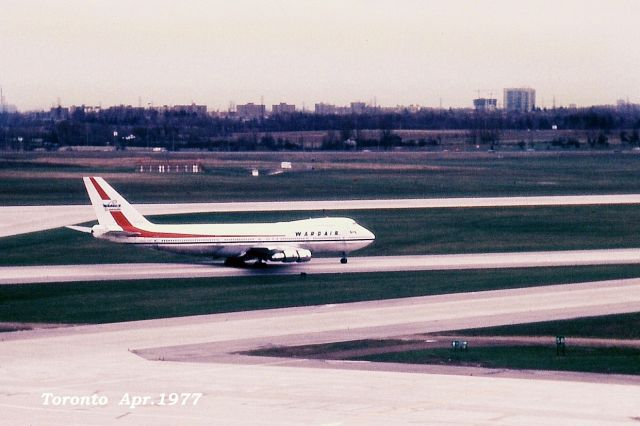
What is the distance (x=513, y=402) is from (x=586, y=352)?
1137cm

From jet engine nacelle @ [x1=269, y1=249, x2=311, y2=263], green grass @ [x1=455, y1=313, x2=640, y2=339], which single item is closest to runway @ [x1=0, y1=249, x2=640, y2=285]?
jet engine nacelle @ [x1=269, y1=249, x2=311, y2=263]

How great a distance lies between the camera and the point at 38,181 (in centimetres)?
17112

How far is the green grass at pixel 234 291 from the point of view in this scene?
60.9 meters

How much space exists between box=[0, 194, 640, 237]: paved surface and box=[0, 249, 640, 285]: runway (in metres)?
31.5

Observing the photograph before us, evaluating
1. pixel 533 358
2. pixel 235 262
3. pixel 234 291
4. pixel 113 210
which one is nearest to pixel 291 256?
pixel 235 262

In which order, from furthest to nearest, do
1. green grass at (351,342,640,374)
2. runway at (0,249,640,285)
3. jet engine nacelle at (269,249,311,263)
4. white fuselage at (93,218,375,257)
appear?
jet engine nacelle at (269,249,311,263), white fuselage at (93,218,375,257), runway at (0,249,640,285), green grass at (351,342,640,374)

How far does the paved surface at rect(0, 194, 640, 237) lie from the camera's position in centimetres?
11438

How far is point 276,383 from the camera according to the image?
1666 inches

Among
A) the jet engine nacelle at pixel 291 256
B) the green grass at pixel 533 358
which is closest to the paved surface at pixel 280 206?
the jet engine nacelle at pixel 291 256

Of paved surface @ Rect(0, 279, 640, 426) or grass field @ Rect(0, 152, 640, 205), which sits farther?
grass field @ Rect(0, 152, 640, 205)

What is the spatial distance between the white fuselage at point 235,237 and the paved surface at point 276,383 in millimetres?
18027

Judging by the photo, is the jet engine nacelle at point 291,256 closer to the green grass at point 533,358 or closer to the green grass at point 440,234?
the green grass at point 440,234

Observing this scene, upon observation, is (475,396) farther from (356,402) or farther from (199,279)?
(199,279)

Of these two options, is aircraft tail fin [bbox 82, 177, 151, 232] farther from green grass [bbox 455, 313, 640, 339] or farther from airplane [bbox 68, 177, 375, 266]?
green grass [bbox 455, 313, 640, 339]
